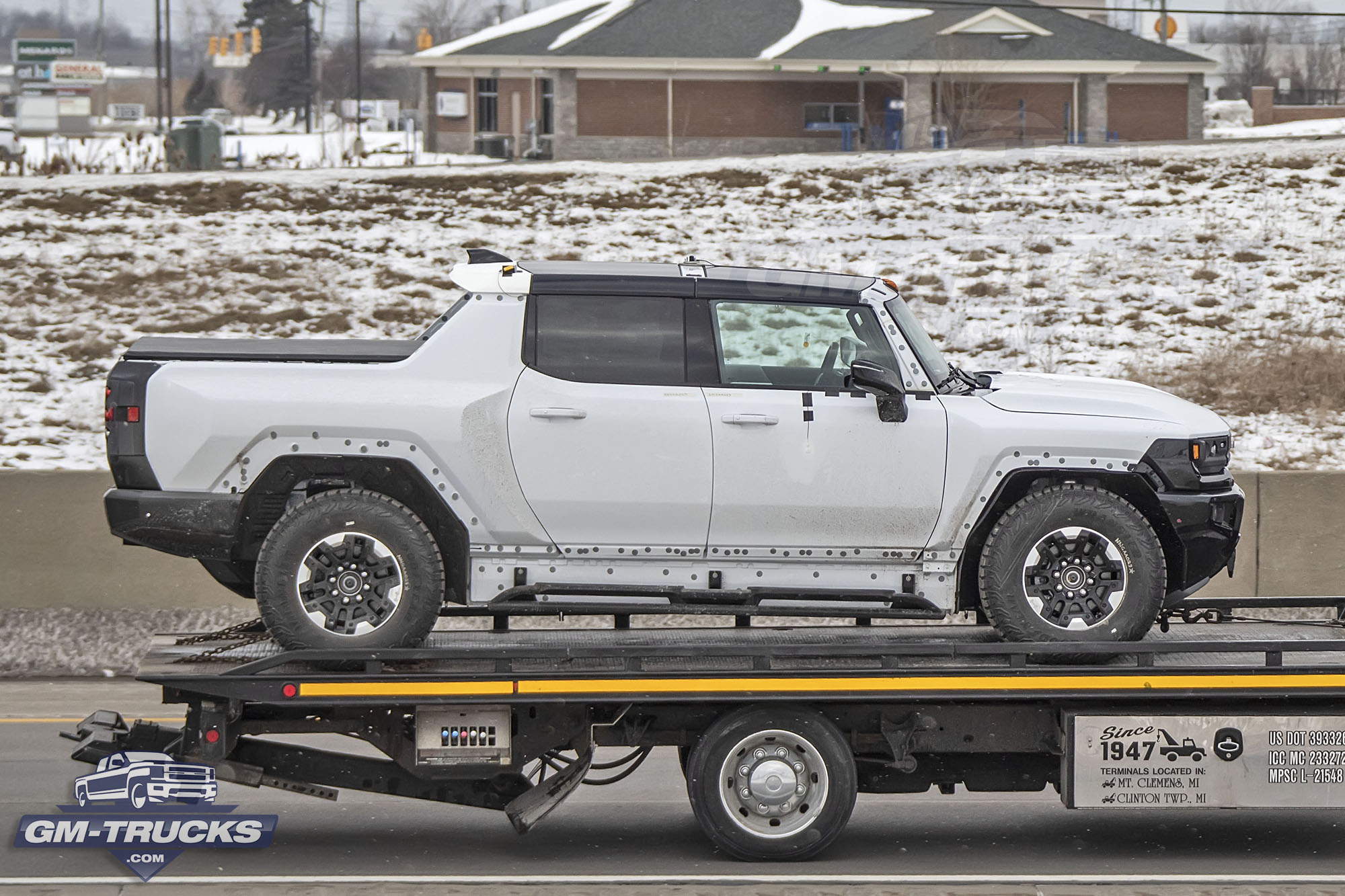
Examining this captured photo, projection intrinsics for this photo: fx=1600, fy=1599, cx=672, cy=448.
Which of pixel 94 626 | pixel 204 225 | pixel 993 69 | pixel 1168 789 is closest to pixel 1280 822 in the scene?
pixel 1168 789

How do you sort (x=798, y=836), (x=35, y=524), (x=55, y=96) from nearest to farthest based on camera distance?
(x=798, y=836) < (x=35, y=524) < (x=55, y=96)

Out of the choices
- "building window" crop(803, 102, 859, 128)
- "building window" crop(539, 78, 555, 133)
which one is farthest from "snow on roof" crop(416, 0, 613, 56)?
"building window" crop(803, 102, 859, 128)

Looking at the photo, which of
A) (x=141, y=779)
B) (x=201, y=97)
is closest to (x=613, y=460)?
(x=141, y=779)

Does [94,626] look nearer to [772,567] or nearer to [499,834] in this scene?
[499,834]

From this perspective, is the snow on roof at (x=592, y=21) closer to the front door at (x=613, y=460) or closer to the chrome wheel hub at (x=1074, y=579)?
the front door at (x=613, y=460)

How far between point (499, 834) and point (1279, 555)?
7563 millimetres

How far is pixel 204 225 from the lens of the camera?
2769 cm

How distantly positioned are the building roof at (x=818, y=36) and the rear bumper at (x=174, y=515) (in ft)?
135

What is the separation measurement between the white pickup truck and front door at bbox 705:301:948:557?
0.4 inches

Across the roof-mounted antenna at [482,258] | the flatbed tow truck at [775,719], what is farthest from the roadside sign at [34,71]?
the flatbed tow truck at [775,719]

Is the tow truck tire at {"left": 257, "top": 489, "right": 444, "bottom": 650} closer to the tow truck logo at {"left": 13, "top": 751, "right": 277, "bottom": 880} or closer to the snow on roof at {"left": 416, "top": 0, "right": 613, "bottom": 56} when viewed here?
the tow truck logo at {"left": 13, "top": 751, "right": 277, "bottom": 880}

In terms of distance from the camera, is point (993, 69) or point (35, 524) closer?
point (35, 524)

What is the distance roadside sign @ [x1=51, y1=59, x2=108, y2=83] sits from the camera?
6169 centimetres

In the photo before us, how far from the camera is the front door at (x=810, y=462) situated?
7410 mm
